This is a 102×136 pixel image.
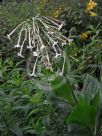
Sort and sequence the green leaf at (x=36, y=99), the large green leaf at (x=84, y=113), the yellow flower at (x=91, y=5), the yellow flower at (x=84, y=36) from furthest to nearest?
the yellow flower at (x=91, y=5) < the yellow flower at (x=84, y=36) < the green leaf at (x=36, y=99) < the large green leaf at (x=84, y=113)

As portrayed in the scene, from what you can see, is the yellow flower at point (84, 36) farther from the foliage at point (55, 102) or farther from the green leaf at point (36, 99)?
the green leaf at point (36, 99)

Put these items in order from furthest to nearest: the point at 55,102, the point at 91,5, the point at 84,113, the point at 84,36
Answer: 1. the point at 91,5
2. the point at 84,36
3. the point at 55,102
4. the point at 84,113

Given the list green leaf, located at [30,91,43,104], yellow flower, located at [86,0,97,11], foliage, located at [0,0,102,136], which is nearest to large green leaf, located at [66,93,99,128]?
foliage, located at [0,0,102,136]

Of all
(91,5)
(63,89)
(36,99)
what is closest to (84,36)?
(91,5)

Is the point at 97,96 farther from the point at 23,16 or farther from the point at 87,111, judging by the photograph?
the point at 23,16

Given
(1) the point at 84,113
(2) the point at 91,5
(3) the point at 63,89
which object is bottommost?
(1) the point at 84,113

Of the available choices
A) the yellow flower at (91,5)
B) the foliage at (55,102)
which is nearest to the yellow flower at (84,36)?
the yellow flower at (91,5)

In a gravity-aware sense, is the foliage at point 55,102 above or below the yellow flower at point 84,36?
below

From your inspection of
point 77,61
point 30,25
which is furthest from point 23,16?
point 30,25

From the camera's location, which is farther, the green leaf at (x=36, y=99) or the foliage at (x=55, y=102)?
the green leaf at (x=36, y=99)

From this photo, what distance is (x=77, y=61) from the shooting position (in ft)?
12.3

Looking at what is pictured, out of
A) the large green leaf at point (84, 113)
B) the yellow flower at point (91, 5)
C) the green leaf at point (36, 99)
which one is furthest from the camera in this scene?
the yellow flower at point (91, 5)

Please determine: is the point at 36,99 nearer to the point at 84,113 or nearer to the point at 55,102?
the point at 55,102

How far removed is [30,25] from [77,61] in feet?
3.54
